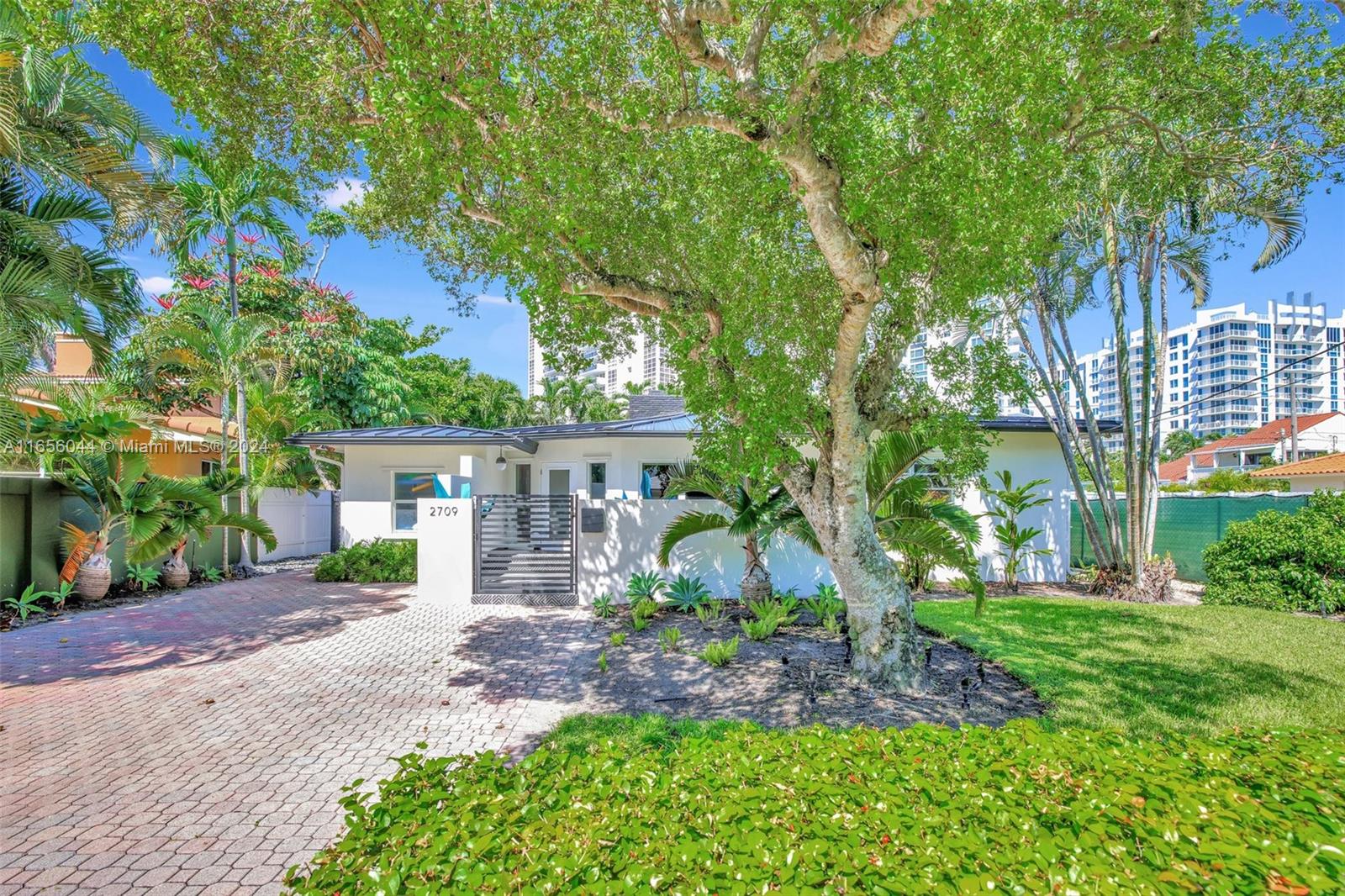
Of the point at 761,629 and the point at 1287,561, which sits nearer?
the point at 761,629

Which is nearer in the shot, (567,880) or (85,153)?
(567,880)

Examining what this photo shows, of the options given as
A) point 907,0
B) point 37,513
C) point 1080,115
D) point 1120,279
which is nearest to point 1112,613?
point 1120,279

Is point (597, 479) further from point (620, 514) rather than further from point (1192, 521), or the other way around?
point (1192, 521)

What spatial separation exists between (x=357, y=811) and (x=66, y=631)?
9.33 metres

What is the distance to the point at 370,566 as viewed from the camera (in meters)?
11.9

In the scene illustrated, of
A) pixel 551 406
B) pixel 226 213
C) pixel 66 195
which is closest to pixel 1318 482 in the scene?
pixel 551 406

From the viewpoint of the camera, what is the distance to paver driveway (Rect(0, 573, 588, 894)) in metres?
3.18

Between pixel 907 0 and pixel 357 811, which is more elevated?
pixel 907 0

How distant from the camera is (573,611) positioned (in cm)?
934

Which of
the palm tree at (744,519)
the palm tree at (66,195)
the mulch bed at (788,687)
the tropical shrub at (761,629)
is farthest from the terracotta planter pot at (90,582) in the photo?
the tropical shrub at (761,629)

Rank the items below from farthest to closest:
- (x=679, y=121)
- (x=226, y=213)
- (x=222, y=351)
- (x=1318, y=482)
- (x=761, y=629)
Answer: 1. (x=1318, y=482)
2. (x=222, y=351)
3. (x=226, y=213)
4. (x=761, y=629)
5. (x=679, y=121)

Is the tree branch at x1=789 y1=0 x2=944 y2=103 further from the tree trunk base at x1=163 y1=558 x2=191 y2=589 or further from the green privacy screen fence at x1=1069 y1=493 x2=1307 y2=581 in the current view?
the tree trunk base at x1=163 y1=558 x2=191 y2=589

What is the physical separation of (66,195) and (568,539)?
9323 millimetres

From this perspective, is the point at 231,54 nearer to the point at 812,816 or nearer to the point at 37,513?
the point at 812,816
